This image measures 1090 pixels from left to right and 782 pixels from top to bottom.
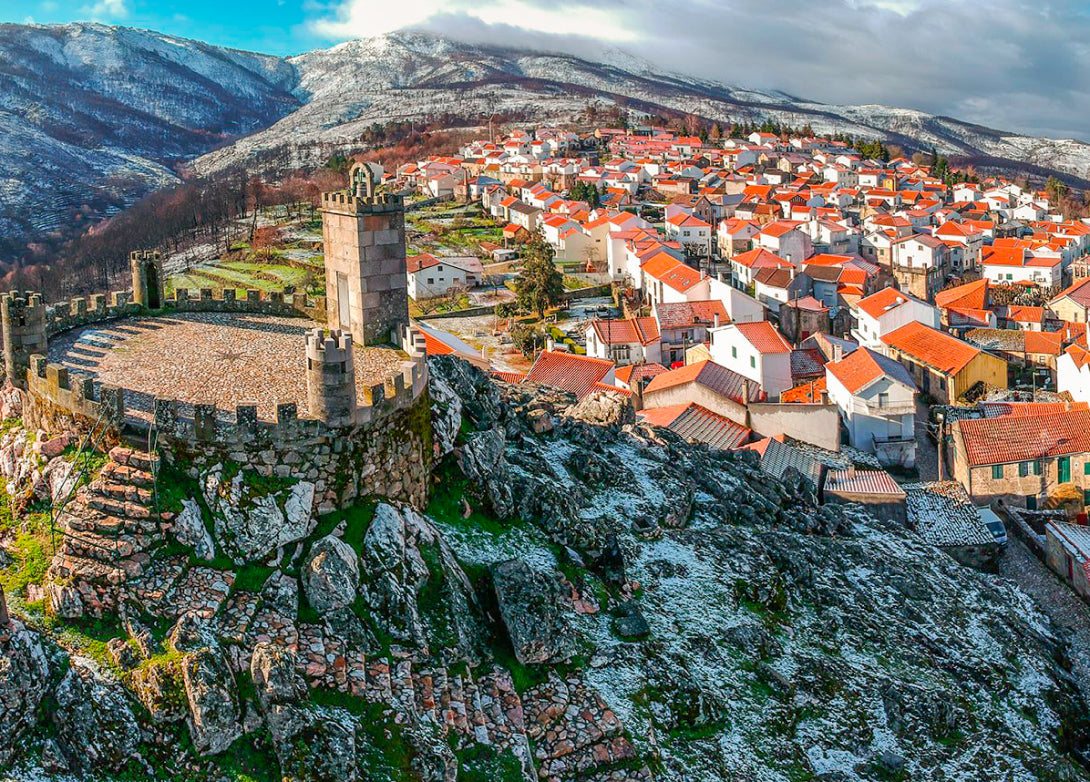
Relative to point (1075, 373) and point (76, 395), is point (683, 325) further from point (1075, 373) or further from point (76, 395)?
point (76, 395)

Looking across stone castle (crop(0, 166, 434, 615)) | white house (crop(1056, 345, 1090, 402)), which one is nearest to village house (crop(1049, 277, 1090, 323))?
white house (crop(1056, 345, 1090, 402))

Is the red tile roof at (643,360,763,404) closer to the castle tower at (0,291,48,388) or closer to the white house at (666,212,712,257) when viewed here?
the castle tower at (0,291,48,388)

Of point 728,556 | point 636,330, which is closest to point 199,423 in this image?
point 728,556

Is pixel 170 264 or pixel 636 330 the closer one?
pixel 636 330

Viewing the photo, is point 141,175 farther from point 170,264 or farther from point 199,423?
point 199,423

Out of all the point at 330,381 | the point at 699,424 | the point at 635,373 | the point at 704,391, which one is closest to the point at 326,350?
the point at 330,381
